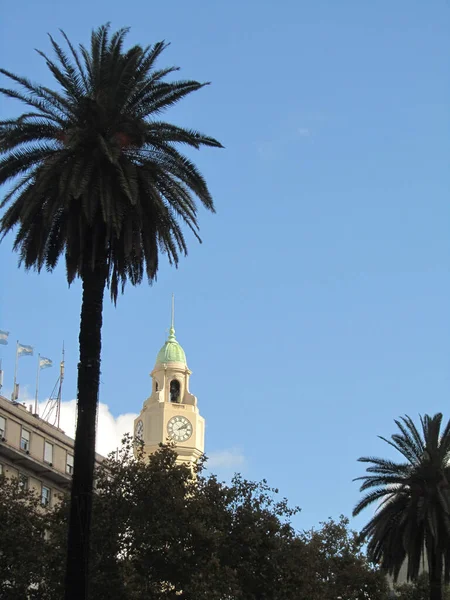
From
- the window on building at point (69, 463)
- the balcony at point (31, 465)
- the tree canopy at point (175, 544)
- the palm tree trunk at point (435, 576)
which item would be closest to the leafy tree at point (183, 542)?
the tree canopy at point (175, 544)

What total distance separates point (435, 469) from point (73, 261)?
25289 mm

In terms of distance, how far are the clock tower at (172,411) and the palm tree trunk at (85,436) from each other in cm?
8372

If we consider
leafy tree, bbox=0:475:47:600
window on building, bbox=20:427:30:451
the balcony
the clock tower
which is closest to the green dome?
the clock tower

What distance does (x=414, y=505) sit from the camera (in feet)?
180

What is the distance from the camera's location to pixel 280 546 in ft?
148

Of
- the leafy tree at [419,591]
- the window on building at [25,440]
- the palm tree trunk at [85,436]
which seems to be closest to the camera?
the palm tree trunk at [85,436]

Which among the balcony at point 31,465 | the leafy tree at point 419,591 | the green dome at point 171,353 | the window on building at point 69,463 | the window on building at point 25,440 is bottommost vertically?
the leafy tree at point 419,591

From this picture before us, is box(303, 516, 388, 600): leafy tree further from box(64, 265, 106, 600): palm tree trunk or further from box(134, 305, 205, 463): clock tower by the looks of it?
box(134, 305, 205, 463): clock tower

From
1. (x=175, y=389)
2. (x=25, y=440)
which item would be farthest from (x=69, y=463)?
(x=175, y=389)

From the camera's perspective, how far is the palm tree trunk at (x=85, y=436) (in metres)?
33.1

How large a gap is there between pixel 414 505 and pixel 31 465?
29191 mm

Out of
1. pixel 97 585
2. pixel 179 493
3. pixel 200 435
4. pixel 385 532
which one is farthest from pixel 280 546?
pixel 200 435

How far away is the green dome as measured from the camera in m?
122

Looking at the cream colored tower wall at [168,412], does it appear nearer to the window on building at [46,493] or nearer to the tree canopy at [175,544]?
the window on building at [46,493]
